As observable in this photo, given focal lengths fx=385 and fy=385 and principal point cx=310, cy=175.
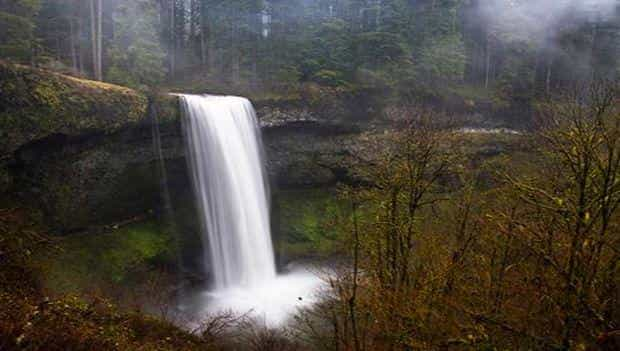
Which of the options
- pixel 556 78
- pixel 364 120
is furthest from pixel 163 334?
pixel 556 78

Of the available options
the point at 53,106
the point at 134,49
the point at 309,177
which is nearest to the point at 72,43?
the point at 134,49

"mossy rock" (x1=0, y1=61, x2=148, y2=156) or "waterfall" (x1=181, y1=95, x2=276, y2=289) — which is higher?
"mossy rock" (x1=0, y1=61, x2=148, y2=156)

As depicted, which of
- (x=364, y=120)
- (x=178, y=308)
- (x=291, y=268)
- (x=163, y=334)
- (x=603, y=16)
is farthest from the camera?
(x=603, y=16)

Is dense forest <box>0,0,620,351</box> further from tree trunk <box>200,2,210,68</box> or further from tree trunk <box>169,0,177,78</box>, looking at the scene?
tree trunk <box>169,0,177,78</box>

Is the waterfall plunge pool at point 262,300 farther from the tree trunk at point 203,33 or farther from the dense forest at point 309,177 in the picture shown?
the tree trunk at point 203,33

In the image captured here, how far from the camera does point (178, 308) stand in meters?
17.9

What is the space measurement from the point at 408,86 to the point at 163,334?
23.0m

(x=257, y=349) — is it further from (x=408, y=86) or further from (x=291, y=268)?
(x=408, y=86)

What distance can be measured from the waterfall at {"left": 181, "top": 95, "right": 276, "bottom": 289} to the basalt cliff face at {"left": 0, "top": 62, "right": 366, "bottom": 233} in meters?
1.40

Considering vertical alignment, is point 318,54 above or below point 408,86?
above

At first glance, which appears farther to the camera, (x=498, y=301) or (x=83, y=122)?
(x=83, y=122)

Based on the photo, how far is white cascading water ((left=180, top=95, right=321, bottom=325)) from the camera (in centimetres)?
1908

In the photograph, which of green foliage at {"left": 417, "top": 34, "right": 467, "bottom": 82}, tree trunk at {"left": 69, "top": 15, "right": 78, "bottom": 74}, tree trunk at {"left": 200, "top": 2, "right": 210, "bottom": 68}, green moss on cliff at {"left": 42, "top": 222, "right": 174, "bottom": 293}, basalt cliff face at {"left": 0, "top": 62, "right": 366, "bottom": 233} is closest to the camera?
basalt cliff face at {"left": 0, "top": 62, "right": 366, "bottom": 233}

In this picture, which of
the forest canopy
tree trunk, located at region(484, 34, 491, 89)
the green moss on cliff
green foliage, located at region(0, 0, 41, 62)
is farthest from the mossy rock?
tree trunk, located at region(484, 34, 491, 89)
